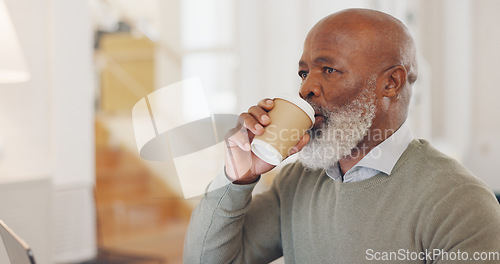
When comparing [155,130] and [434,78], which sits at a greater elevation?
[155,130]

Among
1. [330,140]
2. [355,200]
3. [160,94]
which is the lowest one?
[355,200]

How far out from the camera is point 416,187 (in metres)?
0.74

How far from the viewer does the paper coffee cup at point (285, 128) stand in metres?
0.65

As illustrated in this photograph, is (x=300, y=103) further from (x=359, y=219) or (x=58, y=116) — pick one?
(x=58, y=116)

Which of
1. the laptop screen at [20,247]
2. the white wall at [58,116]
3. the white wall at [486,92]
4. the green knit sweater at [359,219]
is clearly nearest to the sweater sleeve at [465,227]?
the green knit sweater at [359,219]

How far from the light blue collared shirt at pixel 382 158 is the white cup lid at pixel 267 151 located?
0.76 ft

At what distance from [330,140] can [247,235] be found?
1.01ft

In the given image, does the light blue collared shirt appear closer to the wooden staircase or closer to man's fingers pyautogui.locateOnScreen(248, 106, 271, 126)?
man's fingers pyautogui.locateOnScreen(248, 106, 271, 126)

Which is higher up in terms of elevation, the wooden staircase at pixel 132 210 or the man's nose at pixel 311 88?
the man's nose at pixel 311 88

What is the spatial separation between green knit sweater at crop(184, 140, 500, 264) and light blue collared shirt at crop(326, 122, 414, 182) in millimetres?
15

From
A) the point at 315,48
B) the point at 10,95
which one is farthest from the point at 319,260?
the point at 10,95

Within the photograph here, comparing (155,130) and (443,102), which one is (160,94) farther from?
(443,102)

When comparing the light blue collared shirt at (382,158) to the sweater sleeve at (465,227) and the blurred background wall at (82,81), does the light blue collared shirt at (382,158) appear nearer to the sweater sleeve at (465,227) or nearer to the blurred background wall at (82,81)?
the sweater sleeve at (465,227)

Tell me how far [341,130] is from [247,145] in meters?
0.18
